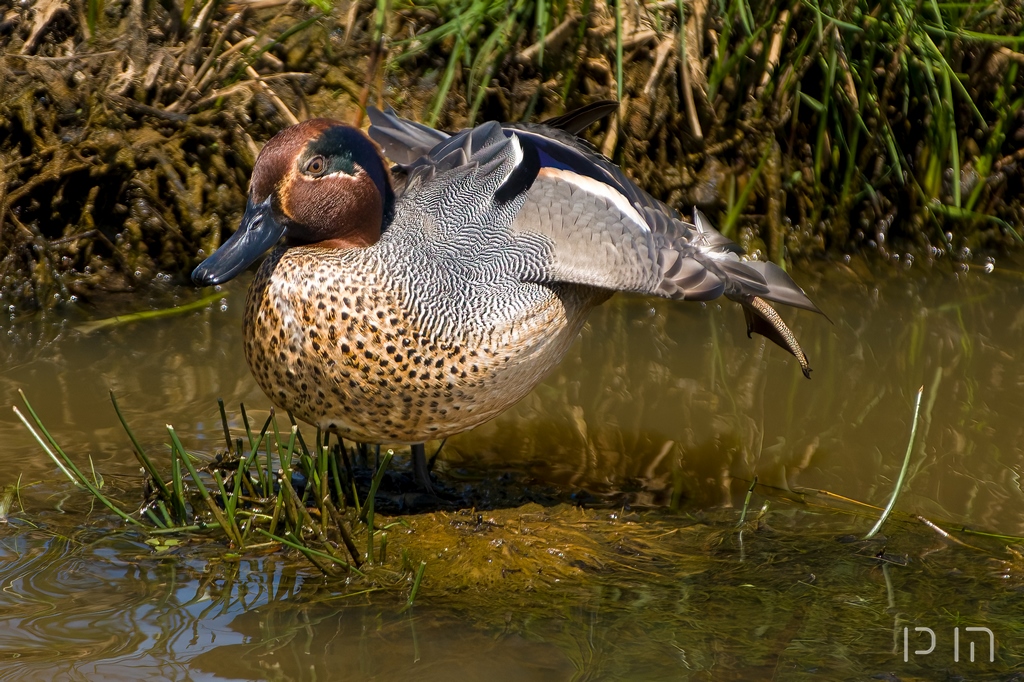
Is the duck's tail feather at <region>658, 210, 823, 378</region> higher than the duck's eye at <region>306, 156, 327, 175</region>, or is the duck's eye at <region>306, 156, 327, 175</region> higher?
the duck's eye at <region>306, 156, 327, 175</region>

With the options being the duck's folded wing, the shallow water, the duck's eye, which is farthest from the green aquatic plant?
the duck's folded wing

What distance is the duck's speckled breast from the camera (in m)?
2.63

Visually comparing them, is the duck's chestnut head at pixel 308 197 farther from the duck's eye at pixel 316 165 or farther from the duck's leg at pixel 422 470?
the duck's leg at pixel 422 470

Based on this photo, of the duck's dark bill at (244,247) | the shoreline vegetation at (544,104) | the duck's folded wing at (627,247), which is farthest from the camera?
the shoreline vegetation at (544,104)

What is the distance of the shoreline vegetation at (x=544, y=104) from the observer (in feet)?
13.9

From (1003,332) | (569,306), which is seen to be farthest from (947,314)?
(569,306)

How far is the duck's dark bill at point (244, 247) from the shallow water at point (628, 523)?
2.17 feet

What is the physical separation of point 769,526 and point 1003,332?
1790 mm

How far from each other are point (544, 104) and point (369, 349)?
7.78 ft

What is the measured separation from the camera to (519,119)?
471cm

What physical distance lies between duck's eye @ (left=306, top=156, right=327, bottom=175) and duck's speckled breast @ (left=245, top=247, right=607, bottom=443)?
20 cm

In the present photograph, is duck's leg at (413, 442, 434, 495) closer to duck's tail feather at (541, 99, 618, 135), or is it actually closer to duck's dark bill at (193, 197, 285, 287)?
duck's dark bill at (193, 197, 285, 287)

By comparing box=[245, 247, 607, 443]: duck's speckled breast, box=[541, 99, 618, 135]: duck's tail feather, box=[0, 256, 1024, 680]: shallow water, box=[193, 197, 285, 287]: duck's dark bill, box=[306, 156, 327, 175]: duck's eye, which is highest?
box=[541, 99, 618, 135]: duck's tail feather

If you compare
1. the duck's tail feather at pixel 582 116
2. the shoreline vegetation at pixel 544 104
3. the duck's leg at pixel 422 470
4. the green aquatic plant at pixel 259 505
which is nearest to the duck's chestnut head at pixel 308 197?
Result: the green aquatic plant at pixel 259 505
